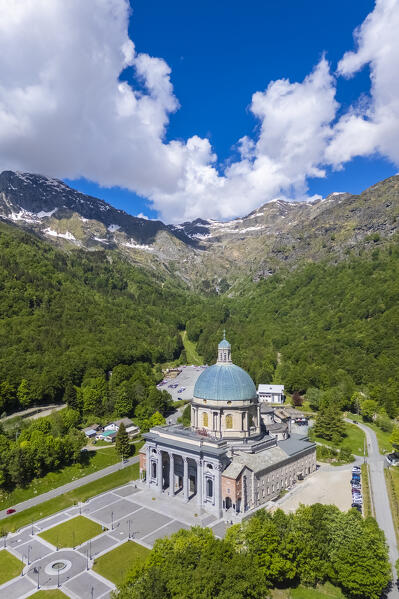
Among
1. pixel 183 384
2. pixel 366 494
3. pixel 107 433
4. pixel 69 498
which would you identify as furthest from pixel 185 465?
pixel 183 384

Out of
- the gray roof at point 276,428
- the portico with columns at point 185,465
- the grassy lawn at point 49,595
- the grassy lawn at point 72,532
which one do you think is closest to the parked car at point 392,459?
the gray roof at point 276,428

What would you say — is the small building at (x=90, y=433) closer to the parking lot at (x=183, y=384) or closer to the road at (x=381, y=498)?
the parking lot at (x=183, y=384)

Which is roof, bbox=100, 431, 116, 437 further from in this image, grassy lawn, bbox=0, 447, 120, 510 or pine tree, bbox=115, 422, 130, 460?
pine tree, bbox=115, 422, 130, 460

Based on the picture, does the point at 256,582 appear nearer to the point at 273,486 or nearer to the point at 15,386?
the point at 273,486

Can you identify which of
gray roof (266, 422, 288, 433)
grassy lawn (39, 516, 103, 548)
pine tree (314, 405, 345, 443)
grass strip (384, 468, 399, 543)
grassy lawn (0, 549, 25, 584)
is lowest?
grassy lawn (0, 549, 25, 584)

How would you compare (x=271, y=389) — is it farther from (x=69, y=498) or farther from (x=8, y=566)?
(x=8, y=566)

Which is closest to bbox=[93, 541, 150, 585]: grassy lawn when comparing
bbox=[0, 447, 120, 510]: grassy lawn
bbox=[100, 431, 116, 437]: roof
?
bbox=[0, 447, 120, 510]: grassy lawn

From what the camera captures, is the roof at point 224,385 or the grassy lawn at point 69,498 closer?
the grassy lawn at point 69,498
